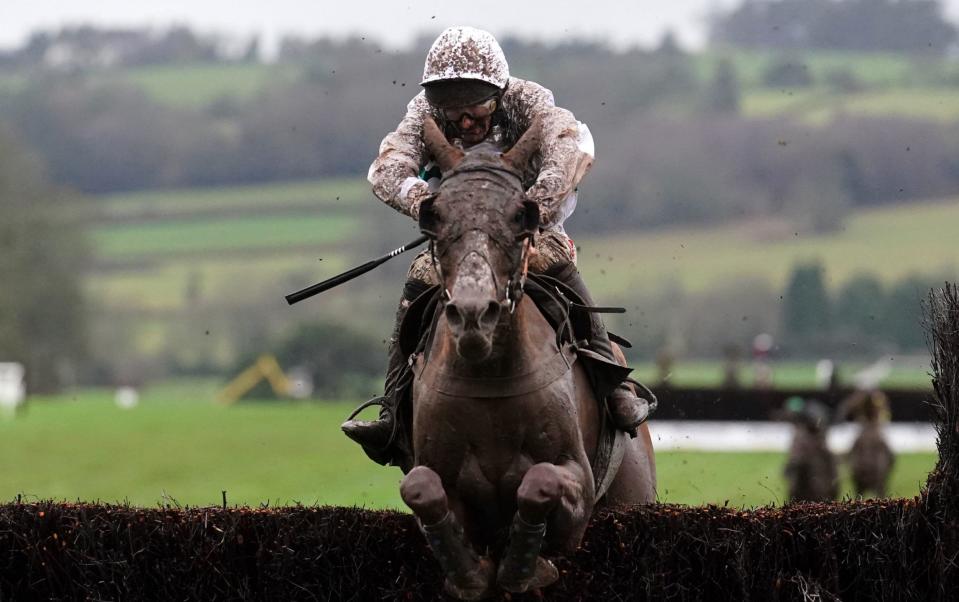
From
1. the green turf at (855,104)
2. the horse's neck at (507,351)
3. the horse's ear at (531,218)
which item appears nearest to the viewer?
the horse's ear at (531,218)

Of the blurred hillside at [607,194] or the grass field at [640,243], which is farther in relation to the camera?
the grass field at [640,243]

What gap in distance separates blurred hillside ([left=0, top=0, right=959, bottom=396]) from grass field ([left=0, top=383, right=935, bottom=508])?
8.21m

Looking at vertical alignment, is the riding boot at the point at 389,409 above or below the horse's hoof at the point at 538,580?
above

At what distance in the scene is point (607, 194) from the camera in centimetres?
5662

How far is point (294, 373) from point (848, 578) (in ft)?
159

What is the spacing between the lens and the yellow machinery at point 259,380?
54406 mm

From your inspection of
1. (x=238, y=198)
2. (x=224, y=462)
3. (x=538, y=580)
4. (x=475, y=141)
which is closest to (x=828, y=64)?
(x=238, y=198)

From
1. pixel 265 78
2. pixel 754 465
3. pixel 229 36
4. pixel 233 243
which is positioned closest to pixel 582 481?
pixel 754 465

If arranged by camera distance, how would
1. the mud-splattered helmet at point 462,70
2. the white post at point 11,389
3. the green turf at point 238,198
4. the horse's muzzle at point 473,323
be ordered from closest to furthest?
the horse's muzzle at point 473,323 < the mud-splattered helmet at point 462,70 < the white post at point 11,389 < the green turf at point 238,198

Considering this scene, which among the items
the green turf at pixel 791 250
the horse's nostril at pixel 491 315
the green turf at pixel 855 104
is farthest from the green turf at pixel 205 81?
the horse's nostril at pixel 491 315

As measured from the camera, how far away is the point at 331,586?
25.4 ft

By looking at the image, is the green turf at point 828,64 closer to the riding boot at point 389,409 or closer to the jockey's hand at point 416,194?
the riding boot at point 389,409

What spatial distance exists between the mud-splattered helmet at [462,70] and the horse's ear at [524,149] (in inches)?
19.0

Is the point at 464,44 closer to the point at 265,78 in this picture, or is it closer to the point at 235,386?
the point at 235,386
